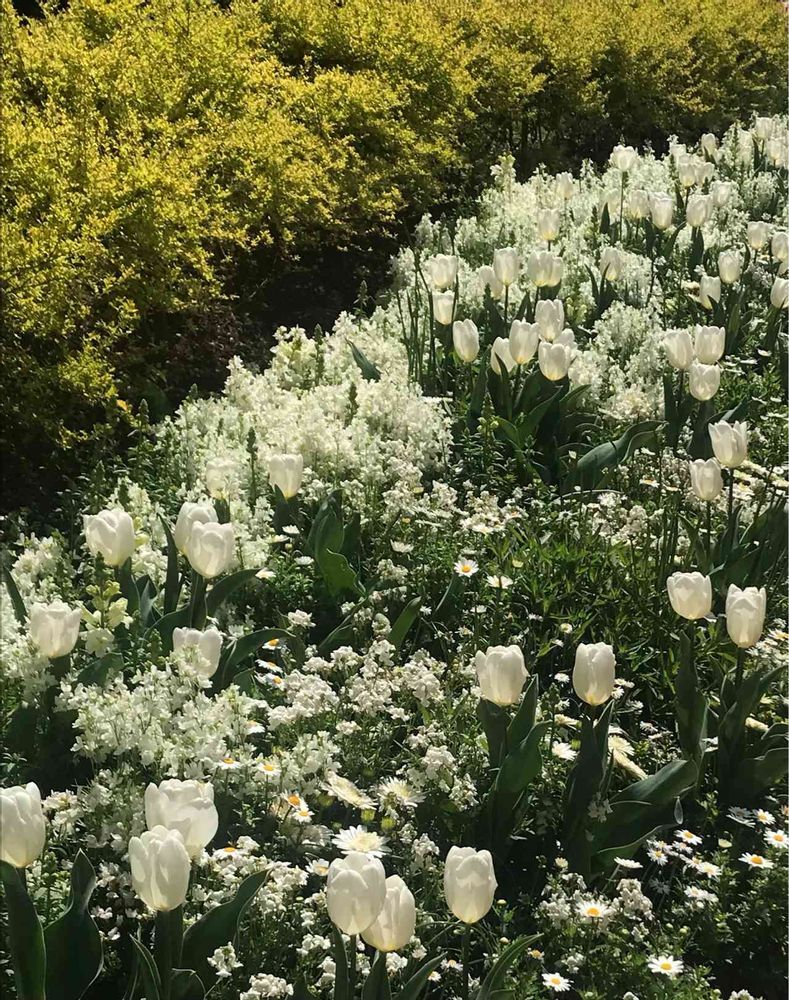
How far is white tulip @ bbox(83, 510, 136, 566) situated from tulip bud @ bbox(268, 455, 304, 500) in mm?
754

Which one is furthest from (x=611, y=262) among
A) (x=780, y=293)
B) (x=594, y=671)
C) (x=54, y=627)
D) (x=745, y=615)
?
(x=54, y=627)

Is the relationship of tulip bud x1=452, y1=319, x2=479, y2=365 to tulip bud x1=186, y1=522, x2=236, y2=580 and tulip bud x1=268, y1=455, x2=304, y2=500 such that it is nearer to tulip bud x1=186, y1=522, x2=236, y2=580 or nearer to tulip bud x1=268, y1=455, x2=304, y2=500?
tulip bud x1=268, y1=455, x2=304, y2=500

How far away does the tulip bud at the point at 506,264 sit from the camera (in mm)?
4500

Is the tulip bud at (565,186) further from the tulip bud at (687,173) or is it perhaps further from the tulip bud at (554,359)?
the tulip bud at (554,359)

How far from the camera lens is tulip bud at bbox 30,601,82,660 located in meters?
2.49

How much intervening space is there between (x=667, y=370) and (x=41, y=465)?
105 inches

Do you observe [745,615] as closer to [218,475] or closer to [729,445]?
[729,445]

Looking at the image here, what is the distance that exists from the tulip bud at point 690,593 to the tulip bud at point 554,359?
4.79 feet

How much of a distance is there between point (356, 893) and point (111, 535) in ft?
4.32

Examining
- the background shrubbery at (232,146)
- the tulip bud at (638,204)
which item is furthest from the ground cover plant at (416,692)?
the tulip bud at (638,204)

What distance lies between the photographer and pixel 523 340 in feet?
13.5

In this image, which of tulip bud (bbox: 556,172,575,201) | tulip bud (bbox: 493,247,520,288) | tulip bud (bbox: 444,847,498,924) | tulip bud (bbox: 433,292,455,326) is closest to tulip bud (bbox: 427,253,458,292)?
tulip bud (bbox: 433,292,455,326)

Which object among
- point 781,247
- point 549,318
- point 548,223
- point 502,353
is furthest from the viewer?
point 781,247

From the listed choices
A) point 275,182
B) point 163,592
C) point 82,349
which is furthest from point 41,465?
point 275,182
